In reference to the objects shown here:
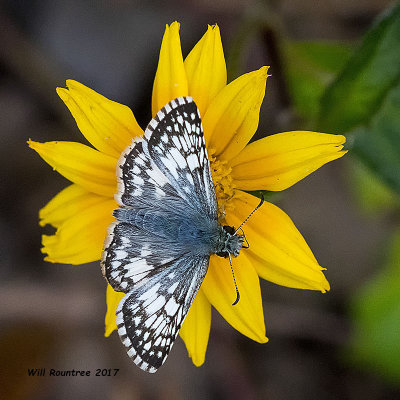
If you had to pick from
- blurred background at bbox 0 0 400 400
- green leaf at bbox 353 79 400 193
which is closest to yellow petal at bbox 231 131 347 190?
green leaf at bbox 353 79 400 193

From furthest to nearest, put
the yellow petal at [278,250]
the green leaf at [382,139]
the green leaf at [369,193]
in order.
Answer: the green leaf at [369,193] < the green leaf at [382,139] < the yellow petal at [278,250]

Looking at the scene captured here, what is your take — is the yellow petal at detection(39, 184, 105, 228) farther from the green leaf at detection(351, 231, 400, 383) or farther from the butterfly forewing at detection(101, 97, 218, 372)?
the green leaf at detection(351, 231, 400, 383)

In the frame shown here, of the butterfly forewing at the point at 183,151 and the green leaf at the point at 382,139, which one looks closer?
the butterfly forewing at the point at 183,151

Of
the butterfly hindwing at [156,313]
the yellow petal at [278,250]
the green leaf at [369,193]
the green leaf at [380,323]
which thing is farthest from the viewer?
the green leaf at [369,193]

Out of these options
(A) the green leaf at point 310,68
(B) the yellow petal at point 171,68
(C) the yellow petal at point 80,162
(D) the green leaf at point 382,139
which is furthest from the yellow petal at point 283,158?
(A) the green leaf at point 310,68

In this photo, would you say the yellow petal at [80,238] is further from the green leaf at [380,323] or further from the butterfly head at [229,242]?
the green leaf at [380,323]

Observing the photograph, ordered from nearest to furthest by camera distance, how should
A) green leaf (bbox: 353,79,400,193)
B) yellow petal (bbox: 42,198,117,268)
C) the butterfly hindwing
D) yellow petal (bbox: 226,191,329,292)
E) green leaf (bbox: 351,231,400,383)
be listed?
the butterfly hindwing, yellow petal (bbox: 226,191,329,292), yellow petal (bbox: 42,198,117,268), green leaf (bbox: 353,79,400,193), green leaf (bbox: 351,231,400,383)
